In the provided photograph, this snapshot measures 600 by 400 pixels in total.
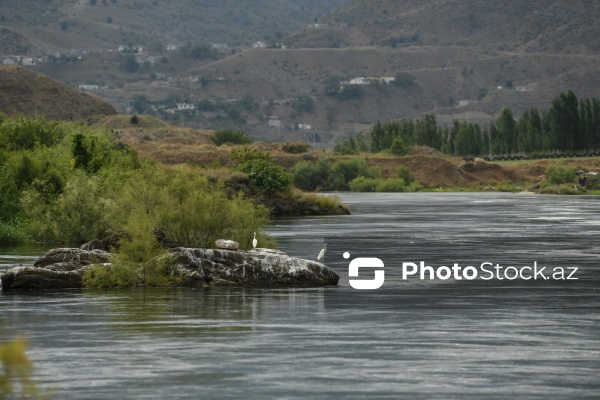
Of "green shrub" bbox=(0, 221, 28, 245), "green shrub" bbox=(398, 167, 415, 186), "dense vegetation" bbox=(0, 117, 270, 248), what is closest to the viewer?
"dense vegetation" bbox=(0, 117, 270, 248)

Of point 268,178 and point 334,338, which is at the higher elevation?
point 268,178

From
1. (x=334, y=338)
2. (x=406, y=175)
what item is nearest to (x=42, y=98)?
(x=406, y=175)

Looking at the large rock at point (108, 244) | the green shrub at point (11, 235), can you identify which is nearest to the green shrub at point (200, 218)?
the large rock at point (108, 244)

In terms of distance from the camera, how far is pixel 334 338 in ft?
79.3

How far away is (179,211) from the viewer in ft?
125

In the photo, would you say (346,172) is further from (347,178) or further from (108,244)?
(108,244)

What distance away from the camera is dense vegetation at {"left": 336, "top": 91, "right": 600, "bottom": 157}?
156 metres

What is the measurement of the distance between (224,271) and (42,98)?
5722 inches

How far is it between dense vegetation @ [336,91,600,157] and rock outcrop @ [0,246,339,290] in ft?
400

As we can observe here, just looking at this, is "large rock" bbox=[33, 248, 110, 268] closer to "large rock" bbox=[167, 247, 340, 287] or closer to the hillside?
"large rock" bbox=[167, 247, 340, 287]

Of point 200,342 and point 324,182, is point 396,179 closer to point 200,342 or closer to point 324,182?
point 324,182

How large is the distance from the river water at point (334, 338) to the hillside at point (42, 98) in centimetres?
13061

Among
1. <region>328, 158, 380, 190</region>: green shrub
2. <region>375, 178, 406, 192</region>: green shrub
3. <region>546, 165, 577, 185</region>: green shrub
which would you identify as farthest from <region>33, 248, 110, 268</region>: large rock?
<region>375, 178, 406, 192</region>: green shrub

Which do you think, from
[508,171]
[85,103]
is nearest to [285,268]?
[508,171]
